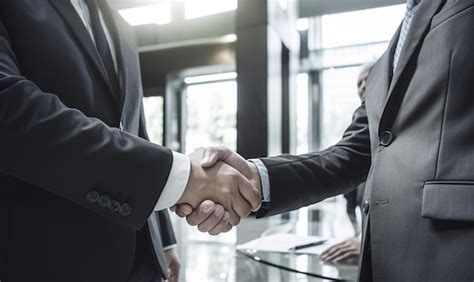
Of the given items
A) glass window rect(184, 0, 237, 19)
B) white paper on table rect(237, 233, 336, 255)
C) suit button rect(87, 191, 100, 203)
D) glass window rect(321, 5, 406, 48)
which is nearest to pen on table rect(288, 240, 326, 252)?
white paper on table rect(237, 233, 336, 255)

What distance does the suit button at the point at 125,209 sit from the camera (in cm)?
81

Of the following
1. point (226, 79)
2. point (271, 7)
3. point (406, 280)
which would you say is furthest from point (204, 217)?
point (226, 79)

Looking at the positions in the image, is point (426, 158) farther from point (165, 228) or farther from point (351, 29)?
point (351, 29)

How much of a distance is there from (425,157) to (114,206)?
24.7 inches

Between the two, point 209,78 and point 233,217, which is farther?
point 209,78

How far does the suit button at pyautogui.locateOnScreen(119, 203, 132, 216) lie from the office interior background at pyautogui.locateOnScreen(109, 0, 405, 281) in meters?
1.28

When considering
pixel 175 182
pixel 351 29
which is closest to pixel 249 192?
pixel 175 182

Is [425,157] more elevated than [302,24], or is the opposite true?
[302,24]

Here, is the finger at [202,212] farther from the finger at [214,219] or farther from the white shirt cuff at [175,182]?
the white shirt cuff at [175,182]

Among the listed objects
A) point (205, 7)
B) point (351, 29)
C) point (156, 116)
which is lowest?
point (156, 116)

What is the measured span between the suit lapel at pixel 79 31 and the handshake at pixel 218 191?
0.35 meters

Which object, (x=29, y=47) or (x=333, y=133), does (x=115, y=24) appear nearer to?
(x=29, y=47)

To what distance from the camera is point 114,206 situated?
2.64ft

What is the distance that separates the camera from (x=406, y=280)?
32.4 inches
